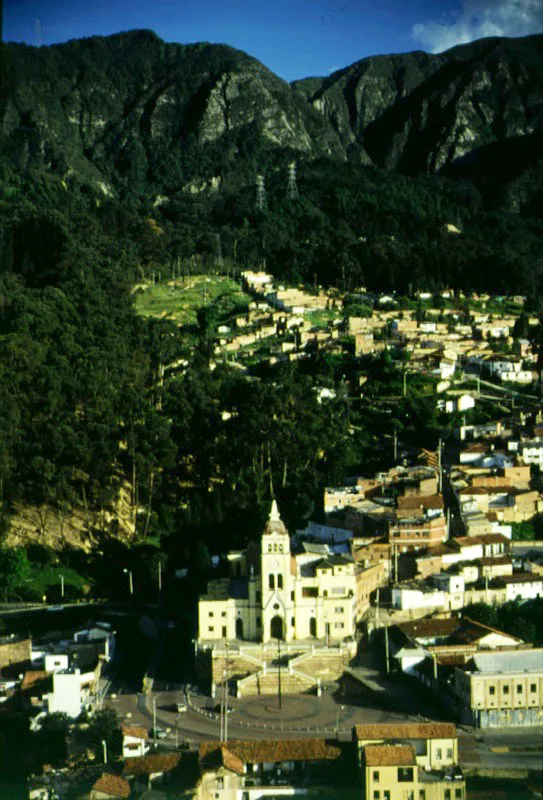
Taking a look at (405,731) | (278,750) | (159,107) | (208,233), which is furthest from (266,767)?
(159,107)

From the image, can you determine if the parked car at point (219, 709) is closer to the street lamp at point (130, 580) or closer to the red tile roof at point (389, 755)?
the red tile roof at point (389, 755)

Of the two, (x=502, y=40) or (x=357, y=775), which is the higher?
(x=502, y=40)

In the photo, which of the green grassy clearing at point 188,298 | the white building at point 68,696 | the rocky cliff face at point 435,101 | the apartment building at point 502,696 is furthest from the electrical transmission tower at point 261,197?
the apartment building at point 502,696

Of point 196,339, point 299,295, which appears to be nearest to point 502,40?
point 299,295

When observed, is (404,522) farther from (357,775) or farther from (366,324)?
(366,324)

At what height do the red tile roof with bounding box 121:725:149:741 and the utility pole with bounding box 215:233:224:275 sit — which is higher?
the utility pole with bounding box 215:233:224:275

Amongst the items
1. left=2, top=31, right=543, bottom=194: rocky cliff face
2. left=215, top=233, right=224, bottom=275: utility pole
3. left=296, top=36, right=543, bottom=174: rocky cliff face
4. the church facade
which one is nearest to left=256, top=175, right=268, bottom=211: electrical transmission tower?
left=215, top=233, right=224, bottom=275: utility pole

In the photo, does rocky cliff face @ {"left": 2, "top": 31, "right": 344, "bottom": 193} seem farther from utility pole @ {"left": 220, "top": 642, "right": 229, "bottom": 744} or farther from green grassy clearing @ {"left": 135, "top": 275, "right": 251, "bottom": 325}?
utility pole @ {"left": 220, "top": 642, "right": 229, "bottom": 744}
